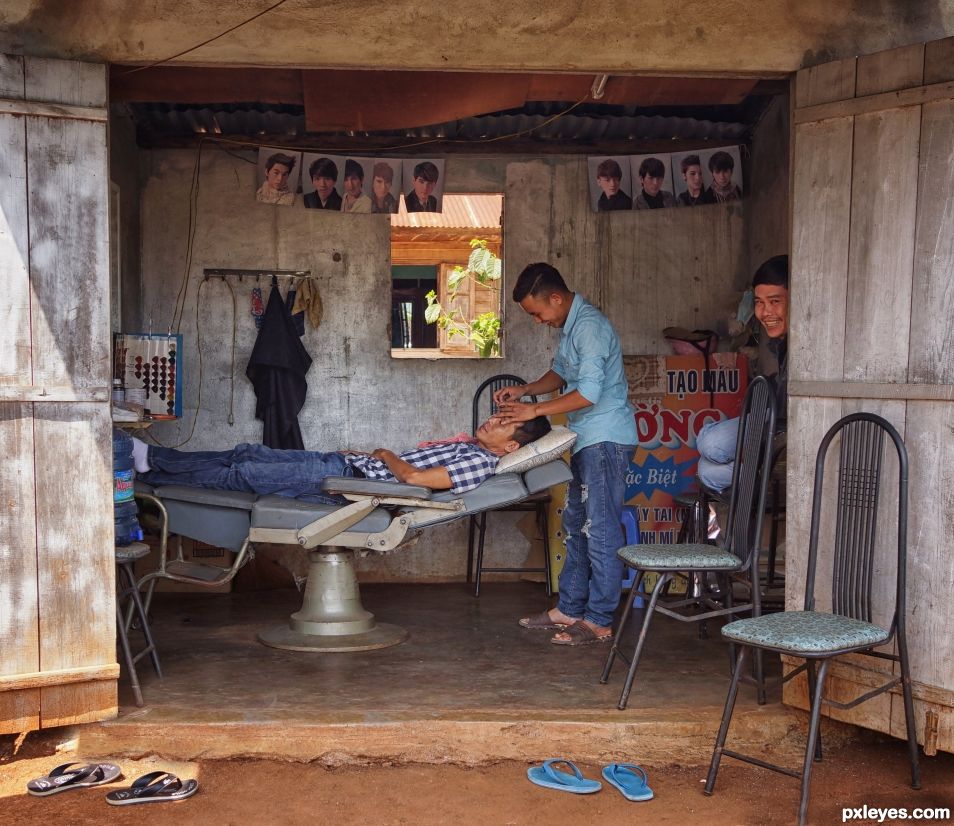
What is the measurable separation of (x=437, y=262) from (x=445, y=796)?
711 centimetres

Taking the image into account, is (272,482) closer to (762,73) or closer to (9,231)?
(9,231)

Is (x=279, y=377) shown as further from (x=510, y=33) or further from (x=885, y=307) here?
(x=885, y=307)

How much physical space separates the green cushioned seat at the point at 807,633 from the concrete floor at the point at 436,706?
25.6 inches

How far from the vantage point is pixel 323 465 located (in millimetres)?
4496

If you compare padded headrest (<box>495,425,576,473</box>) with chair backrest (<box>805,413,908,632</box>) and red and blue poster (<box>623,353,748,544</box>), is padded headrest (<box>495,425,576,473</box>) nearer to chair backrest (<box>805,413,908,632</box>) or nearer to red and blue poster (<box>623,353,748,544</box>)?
chair backrest (<box>805,413,908,632</box>)

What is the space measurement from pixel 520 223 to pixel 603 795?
Result: 12.6ft

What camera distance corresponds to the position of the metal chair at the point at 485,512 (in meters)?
5.58

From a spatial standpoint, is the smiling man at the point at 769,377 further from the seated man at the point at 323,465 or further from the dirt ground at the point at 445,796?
the dirt ground at the point at 445,796

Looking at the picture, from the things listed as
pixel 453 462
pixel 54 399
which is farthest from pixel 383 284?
pixel 54 399

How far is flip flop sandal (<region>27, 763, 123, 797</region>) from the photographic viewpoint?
3096mm

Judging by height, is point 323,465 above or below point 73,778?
above

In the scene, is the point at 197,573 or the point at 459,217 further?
the point at 459,217

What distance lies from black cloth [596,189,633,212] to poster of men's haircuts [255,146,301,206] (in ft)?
6.20

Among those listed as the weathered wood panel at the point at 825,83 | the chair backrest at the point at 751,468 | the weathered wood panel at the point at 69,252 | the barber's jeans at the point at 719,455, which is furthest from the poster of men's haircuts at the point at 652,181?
the weathered wood panel at the point at 69,252
